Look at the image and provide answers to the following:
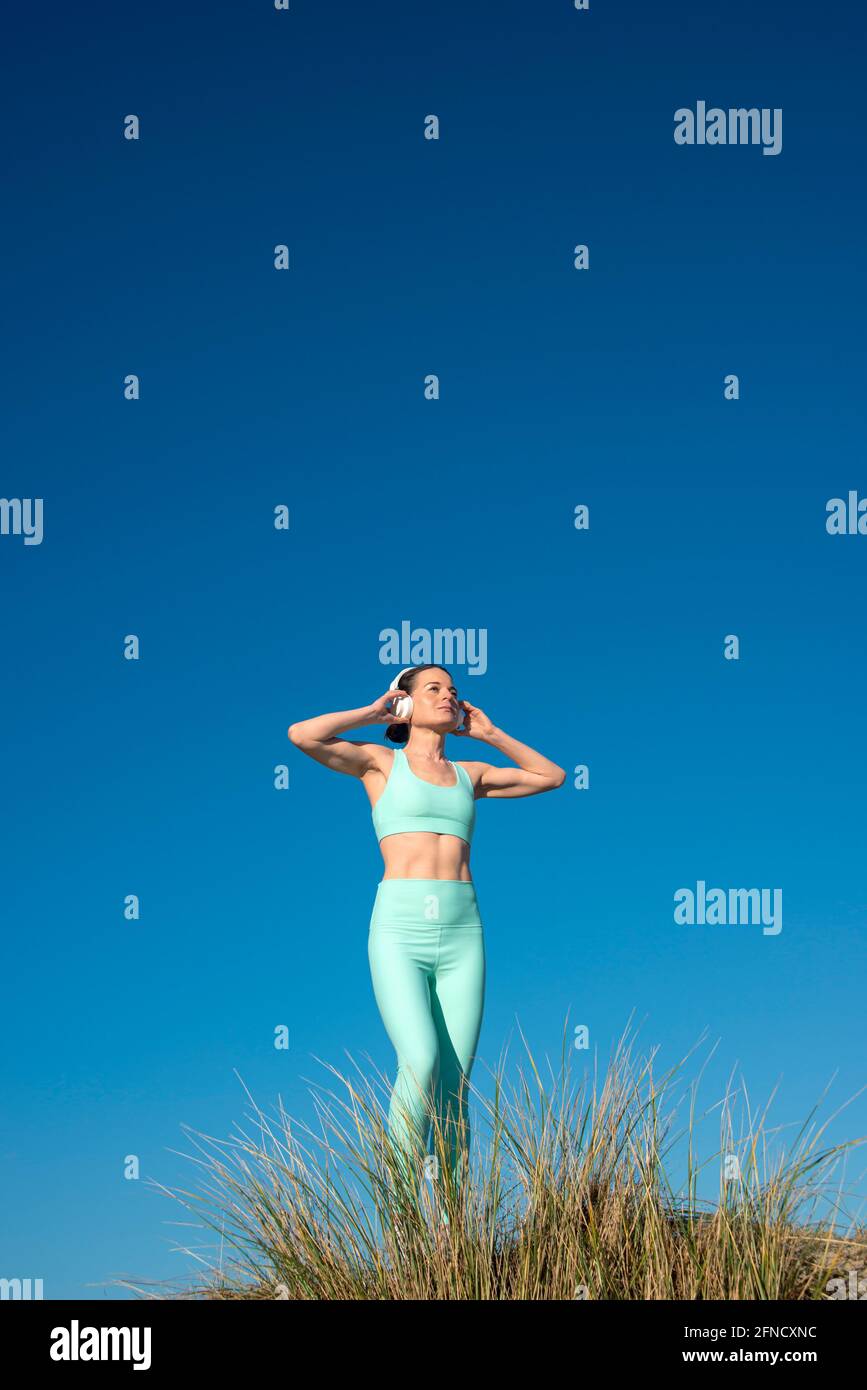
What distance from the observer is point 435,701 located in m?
7.91

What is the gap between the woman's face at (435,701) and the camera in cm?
789

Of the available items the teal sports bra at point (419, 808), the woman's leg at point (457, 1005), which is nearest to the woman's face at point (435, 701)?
the teal sports bra at point (419, 808)

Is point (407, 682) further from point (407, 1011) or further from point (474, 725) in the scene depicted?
point (407, 1011)

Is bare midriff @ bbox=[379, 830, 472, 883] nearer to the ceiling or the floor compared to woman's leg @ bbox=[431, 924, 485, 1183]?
nearer to the ceiling

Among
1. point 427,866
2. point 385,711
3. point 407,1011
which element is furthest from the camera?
point 385,711

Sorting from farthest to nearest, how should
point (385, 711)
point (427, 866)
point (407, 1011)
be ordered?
point (385, 711) < point (427, 866) < point (407, 1011)

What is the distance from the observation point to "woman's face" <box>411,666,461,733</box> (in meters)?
7.89

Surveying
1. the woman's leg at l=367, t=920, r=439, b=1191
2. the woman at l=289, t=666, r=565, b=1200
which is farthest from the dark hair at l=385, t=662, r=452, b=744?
the woman's leg at l=367, t=920, r=439, b=1191

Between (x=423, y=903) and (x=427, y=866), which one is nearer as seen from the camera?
(x=423, y=903)

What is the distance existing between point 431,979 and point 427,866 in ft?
1.81

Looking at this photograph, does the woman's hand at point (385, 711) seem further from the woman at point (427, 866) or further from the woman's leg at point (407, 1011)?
the woman's leg at point (407, 1011)

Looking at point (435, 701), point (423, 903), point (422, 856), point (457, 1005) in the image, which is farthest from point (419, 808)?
point (457, 1005)

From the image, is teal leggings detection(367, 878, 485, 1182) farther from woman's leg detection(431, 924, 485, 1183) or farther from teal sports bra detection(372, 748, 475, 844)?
teal sports bra detection(372, 748, 475, 844)
